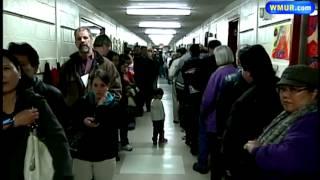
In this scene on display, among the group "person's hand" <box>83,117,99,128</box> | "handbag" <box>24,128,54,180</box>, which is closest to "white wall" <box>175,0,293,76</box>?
"person's hand" <box>83,117,99,128</box>

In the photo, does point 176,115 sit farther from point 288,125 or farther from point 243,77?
point 288,125

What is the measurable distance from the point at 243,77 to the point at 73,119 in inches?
53.6

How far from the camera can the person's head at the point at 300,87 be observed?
2.14 metres

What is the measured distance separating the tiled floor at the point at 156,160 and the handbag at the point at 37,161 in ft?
9.37

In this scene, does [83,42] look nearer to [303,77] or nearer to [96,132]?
[96,132]

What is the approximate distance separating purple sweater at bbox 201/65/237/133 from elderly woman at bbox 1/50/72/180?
2.31 meters

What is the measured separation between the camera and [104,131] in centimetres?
309

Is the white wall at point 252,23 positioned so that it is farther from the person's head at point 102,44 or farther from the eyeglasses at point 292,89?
the eyeglasses at point 292,89

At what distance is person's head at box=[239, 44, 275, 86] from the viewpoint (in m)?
2.85

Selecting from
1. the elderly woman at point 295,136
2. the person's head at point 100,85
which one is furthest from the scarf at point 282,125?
the person's head at point 100,85

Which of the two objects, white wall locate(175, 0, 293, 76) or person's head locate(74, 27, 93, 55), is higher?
white wall locate(175, 0, 293, 76)

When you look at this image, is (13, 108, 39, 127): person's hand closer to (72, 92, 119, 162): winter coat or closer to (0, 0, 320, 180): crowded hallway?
(0, 0, 320, 180): crowded hallway

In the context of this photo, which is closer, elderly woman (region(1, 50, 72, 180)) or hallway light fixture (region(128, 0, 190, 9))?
elderly woman (region(1, 50, 72, 180))

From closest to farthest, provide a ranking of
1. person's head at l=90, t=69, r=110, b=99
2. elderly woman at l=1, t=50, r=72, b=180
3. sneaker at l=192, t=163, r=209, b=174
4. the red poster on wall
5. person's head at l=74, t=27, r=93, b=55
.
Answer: elderly woman at l=1, t=50, r=72, b=180 < person's head at l=90, t=69, r=110, b=99 < the red poster on wall < person's head at l=74, t=27, r=93, b=55 < sneaker at l=192, t=163, r=209, b=174
